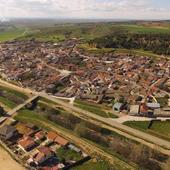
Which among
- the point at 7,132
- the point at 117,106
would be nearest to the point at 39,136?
the point at 7,132

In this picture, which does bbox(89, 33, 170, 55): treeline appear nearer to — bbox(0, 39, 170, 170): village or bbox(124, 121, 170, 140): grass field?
bbox(0, 39, 170, 170): village

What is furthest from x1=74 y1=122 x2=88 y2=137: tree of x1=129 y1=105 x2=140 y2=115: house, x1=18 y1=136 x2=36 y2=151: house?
x1=129 y1=105 x2=140 y2=115: house

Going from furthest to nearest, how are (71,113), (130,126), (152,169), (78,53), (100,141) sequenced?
(78,53) < (71,113) < (130,126) < (100,141) < (152,169)

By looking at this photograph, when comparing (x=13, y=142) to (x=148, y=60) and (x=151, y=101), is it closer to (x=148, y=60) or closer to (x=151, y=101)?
(x=151, y=101)

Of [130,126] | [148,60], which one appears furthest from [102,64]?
[130,126]

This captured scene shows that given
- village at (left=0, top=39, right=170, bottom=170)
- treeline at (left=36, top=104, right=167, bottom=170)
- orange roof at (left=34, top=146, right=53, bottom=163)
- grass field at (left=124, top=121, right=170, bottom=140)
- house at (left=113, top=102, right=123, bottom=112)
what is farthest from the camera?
house at (left=113, top=102, right=123, bottom=112)

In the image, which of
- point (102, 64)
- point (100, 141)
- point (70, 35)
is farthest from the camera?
point (70, 35)
